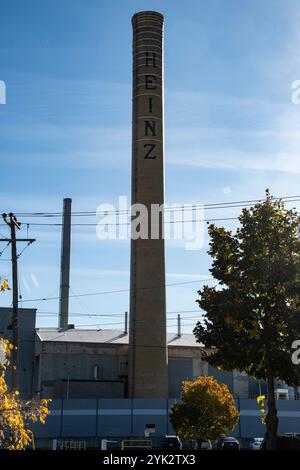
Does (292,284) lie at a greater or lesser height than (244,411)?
greater

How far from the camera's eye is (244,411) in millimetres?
52906

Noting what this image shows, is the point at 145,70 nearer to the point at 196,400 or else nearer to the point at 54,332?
the point at 54,332

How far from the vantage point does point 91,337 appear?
64562mm

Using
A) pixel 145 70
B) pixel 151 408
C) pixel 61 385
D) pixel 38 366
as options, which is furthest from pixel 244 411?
pixel 145 70

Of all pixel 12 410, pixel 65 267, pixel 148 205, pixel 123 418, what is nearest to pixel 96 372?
pixel 123 418

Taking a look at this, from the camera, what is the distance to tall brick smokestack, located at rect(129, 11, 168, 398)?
5262cm

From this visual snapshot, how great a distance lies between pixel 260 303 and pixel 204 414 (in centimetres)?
1809

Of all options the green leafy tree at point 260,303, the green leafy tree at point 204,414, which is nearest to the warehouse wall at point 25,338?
the green leafy tree at point 204,414

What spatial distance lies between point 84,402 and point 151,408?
600 cm

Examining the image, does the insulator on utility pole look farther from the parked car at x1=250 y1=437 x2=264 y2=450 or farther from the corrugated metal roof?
the parked car at x1=250 y1=437 x2=264 y2=450

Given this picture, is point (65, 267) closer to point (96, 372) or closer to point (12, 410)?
point (96, 372)

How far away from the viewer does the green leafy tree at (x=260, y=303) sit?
69.3 feet

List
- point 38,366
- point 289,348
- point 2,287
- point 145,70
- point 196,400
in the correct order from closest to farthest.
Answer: point 2,287
point 289,348
point 196,400
point 145,70
point 38,366

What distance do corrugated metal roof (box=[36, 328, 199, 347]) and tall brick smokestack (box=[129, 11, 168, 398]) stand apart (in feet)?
35.7
